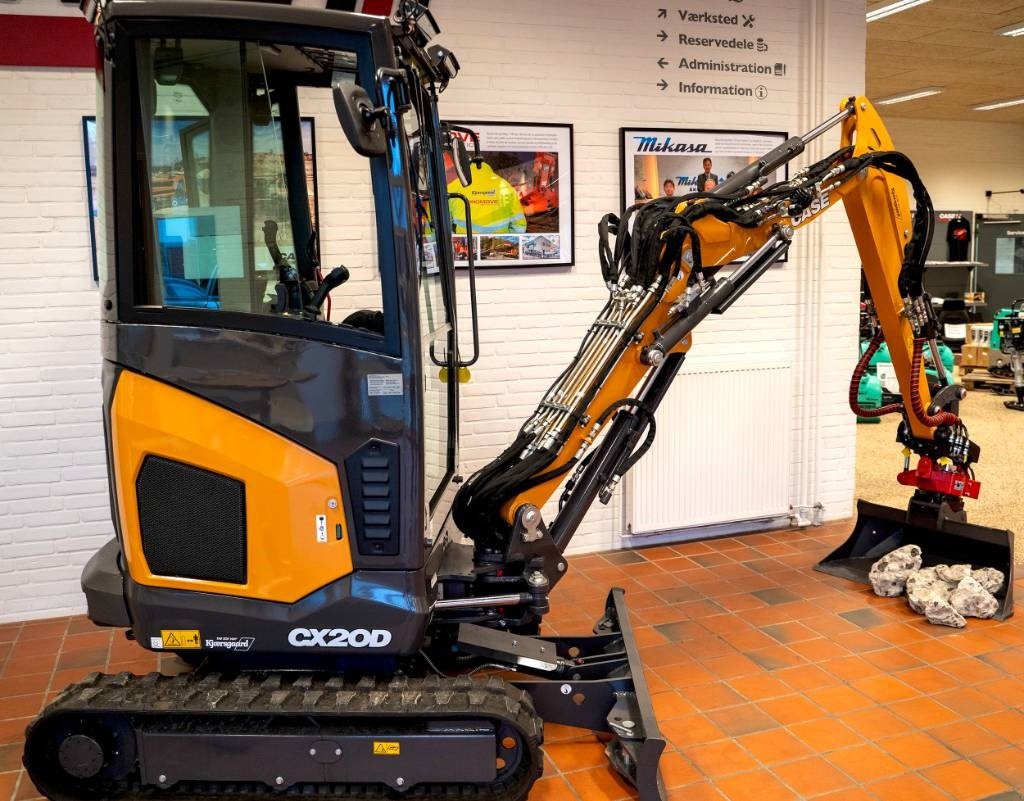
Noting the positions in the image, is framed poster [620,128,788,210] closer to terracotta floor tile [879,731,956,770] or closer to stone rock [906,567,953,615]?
stone rock [906,567,953,615]

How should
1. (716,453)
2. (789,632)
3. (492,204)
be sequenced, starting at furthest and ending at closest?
(716,453)
(492,204)
(789,632)

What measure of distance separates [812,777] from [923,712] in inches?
26.6

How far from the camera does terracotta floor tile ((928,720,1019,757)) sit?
3.09m

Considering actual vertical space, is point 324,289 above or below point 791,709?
above

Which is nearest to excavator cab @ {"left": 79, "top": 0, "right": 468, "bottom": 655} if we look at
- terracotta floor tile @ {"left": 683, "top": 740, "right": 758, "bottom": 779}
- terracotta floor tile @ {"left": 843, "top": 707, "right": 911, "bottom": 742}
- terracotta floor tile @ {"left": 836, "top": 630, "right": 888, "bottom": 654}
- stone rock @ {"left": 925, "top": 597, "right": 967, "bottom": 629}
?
terracotta floor tile @ {"left": 683, "top": 740, "right": 758, "bottom": 779}

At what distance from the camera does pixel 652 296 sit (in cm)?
345

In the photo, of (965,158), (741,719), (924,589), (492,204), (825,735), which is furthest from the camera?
(965,158)

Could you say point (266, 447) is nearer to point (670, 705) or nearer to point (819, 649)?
point (670, 705)

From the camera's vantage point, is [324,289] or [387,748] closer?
[387,748]

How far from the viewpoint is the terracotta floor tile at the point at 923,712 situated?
3.28m

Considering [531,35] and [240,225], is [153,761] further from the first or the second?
[531,35]

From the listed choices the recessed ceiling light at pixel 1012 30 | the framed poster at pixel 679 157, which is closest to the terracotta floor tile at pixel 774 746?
the framed poster at pixel 679 157

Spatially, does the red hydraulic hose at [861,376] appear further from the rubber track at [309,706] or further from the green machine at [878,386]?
the green machine at [878,386]

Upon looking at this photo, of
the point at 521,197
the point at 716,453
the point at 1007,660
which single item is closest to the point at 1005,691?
the point at 1007,660
